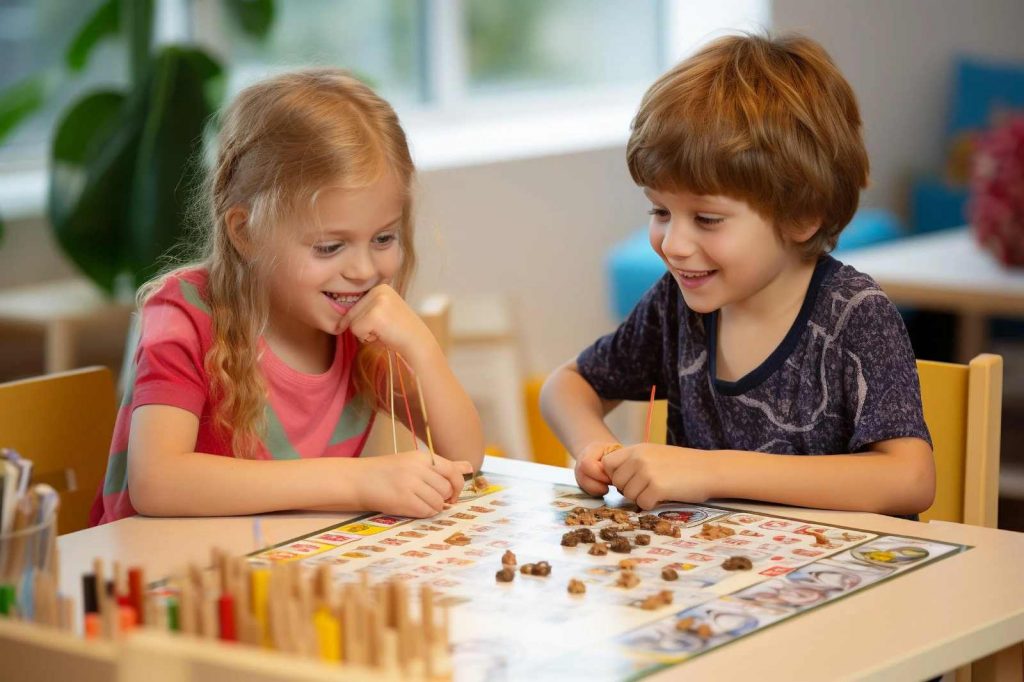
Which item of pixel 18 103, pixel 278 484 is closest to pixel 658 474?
pixel 278 484

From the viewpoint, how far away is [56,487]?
1750mm

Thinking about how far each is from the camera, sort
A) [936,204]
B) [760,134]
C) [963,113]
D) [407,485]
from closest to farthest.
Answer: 1. [407,485]
2. [760,134]
3. [936,204]
4. [963,113]

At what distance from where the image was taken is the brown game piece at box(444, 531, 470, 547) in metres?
1.31

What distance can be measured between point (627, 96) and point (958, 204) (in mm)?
1356

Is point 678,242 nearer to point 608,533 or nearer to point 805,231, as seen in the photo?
point 805,231

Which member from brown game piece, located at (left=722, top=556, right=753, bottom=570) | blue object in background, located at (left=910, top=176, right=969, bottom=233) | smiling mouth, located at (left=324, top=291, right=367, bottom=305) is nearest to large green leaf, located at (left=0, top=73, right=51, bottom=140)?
smiling mouth, located at (left=324, top=291, right=367, bottom=305)

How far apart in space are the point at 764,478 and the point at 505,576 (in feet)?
1.16

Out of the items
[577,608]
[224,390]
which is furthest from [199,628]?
[224,390]

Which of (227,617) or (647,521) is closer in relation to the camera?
(227,617)

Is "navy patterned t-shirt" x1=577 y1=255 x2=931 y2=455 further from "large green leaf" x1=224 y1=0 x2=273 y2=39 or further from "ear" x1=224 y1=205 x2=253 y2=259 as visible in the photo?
"large green leaf" x1=224 y1=0 x2=273 y2=39

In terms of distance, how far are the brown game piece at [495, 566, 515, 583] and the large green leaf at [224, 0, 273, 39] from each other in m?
2.53

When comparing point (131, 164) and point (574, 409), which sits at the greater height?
point (131, 164)

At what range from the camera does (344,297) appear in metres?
1.62

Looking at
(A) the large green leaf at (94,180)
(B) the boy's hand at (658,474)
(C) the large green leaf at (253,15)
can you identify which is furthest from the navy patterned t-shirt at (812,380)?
(C) the large green leaf at (253,15)
